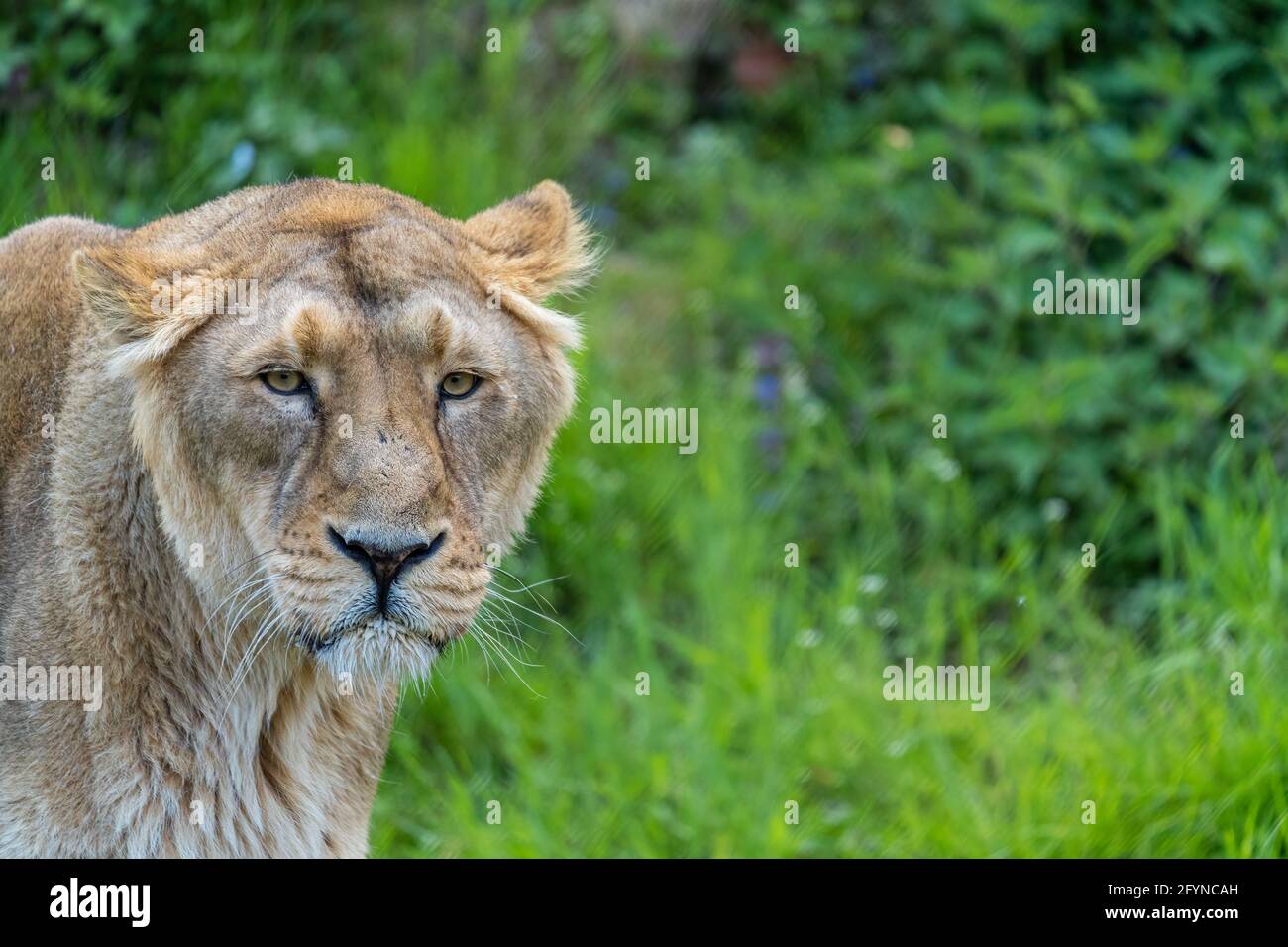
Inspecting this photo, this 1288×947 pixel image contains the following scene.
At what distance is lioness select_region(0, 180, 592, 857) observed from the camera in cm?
309

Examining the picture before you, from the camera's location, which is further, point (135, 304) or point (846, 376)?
point (846, 376)

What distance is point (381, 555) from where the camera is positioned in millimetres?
3039

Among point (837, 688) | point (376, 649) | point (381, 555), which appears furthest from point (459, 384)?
point (837, 688)

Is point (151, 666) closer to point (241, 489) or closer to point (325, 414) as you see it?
point (241, 489)

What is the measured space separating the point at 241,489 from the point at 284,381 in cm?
22

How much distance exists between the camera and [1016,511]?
238 inches

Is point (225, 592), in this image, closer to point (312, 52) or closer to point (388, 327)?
point (388, 327)

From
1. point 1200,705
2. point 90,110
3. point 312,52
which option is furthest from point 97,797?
point 312,52

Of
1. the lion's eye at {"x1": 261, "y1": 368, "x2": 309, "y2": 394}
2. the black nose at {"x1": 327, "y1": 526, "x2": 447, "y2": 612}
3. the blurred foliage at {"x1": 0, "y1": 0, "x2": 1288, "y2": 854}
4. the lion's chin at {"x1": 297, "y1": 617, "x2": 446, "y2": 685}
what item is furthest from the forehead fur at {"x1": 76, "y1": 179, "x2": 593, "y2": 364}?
the blurred foliage at {"x1": 0, "y1": 0, "x2": 1288, "y2": 854}

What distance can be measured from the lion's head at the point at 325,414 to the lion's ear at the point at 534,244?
171mm

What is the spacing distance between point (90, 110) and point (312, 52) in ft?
3.26

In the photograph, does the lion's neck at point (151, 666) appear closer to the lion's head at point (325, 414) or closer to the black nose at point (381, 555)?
the lion's head at point (325, 414)

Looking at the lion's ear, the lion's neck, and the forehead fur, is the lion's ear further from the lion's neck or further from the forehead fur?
the lion's neck

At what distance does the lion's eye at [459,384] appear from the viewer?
324cm
